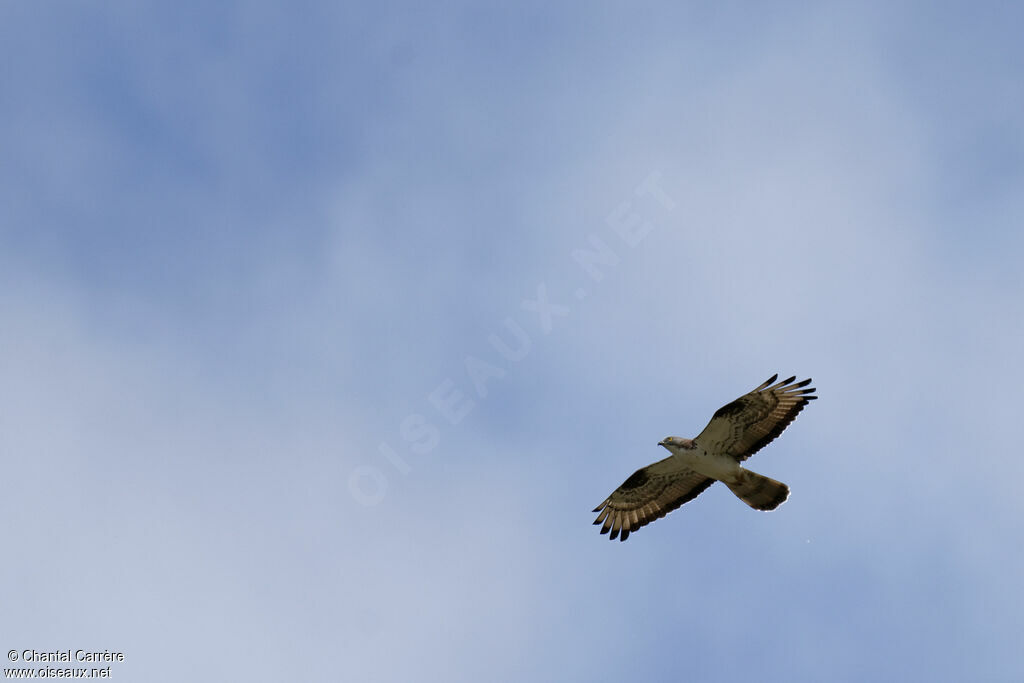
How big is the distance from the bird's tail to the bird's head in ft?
3.28

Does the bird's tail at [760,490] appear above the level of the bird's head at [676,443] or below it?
below

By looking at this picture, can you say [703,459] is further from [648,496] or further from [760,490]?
[648,496]

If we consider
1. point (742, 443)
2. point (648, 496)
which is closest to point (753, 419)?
point (742, 443)

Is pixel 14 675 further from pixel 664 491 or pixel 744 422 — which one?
pixel 744 422

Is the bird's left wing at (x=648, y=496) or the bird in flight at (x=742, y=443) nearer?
the bird in flight at (x=742, y=443)

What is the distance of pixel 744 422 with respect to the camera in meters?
17.0

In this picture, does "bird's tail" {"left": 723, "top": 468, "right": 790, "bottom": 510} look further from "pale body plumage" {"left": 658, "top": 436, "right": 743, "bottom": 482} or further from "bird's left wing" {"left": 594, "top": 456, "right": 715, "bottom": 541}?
"bird's left wing" {"left": 594, "top": 456, "right": 715, "bottom": 541}

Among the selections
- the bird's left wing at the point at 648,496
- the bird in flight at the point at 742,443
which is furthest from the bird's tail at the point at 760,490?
the bird's left wing at the point at 648,496

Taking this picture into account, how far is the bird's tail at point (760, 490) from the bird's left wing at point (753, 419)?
0.35 meters

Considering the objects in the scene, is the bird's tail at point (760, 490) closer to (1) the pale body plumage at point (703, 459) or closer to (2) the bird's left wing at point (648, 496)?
(1) the pale body plumage at point (703, 459)

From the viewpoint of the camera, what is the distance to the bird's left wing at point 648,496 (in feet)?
59.9

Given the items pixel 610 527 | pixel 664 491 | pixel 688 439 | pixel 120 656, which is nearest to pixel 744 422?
pixel 688 439

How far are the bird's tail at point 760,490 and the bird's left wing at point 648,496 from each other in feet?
3.47

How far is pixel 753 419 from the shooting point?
16938mm
